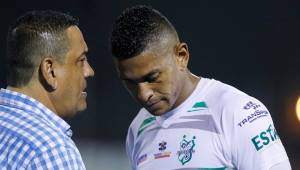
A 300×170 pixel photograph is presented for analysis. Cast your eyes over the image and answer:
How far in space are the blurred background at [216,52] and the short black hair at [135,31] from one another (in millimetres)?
2184

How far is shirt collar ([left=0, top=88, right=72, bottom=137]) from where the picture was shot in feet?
6.32

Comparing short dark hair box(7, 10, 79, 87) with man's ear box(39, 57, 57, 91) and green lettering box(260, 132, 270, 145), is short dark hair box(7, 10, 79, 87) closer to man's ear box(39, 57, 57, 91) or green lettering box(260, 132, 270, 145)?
man's ear box(39, 57, 57, 91)

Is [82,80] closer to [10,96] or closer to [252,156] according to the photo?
[10,96]

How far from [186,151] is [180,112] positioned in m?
0.17

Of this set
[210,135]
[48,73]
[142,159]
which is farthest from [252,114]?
[48,73]

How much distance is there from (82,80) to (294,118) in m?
2.70

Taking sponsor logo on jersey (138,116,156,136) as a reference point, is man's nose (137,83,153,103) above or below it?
above

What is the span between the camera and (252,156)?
2270 millimetres

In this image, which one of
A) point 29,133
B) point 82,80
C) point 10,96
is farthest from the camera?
point 82,80

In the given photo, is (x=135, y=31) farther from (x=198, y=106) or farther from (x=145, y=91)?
→ (x=198, y=106)

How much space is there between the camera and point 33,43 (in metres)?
2.10

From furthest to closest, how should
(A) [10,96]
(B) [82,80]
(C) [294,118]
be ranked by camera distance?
(C) [294,118] < (B) [82,80] < (A) [10,96]

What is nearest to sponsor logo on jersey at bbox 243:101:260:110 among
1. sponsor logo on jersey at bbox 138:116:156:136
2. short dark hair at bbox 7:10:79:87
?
sponsor logo on jersey at bbox 138:116:156:136

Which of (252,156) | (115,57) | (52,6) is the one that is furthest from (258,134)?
(52,6)
